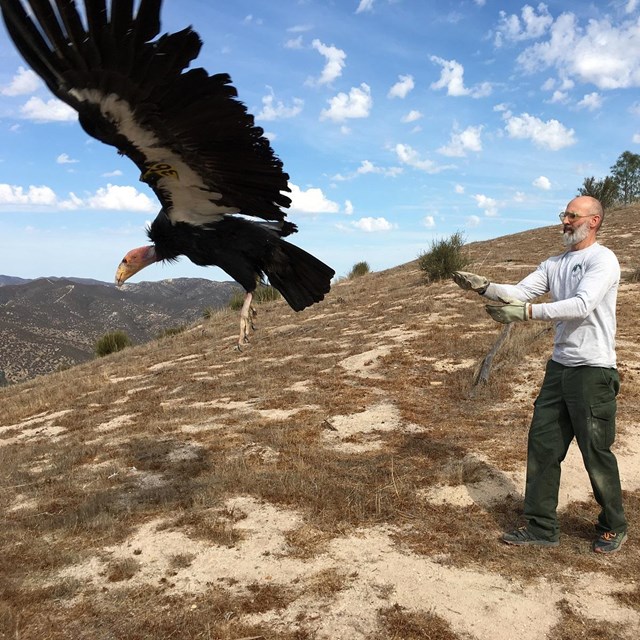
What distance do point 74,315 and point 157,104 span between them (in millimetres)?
38123

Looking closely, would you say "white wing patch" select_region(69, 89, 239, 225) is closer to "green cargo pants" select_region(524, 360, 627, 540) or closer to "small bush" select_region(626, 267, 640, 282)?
"green cargo pants" select_region(524, 360, 627, 540)

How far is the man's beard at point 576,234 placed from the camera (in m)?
3.47

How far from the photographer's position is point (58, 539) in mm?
4320

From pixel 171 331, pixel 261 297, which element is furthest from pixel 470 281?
pixel 261 297

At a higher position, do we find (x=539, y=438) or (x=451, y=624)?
(x=539, y=438)

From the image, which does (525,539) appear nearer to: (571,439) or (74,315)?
(571,439)

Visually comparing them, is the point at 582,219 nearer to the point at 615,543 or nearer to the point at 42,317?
the point at 615,543

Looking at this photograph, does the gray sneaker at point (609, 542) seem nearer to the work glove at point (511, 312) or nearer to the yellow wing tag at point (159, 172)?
the work glove at point (511, 312)

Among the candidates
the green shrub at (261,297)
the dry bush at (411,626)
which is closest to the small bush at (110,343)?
the green shrub at (261,297)

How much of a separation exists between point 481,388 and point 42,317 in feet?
115

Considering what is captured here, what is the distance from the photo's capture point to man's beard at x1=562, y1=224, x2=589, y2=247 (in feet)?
11.4

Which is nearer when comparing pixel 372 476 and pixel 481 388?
pixel 372 476

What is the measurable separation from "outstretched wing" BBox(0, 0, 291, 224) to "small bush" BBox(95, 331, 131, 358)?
15.9 m

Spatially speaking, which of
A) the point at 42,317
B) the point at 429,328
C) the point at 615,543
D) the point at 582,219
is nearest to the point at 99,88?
the point at 582,219
